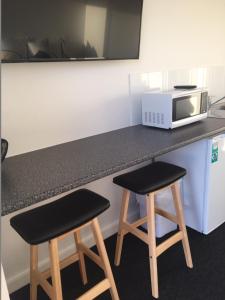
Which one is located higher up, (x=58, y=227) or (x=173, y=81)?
(x=173, y=81)

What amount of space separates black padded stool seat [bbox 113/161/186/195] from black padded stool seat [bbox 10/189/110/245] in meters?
0.27

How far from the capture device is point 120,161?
1320 mm

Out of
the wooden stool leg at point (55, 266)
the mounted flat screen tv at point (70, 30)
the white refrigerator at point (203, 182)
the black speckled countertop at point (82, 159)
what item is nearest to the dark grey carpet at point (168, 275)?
the white refrigerator at point (203, 182)

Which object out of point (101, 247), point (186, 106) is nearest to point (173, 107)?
point (186, 106)

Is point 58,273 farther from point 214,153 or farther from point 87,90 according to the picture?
point 214,153

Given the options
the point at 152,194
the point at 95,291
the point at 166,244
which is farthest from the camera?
the point at 166,244

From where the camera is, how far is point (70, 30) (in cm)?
152

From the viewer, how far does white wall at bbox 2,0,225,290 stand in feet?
4.99

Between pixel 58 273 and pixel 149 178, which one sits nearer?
pixel 58 273

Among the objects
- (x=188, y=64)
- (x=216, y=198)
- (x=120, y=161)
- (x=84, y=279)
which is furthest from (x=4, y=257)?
(x=188, y=64)

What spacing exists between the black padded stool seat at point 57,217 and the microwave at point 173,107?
73 centimetres

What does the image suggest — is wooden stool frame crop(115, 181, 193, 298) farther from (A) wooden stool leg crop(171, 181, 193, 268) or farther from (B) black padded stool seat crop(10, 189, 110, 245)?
(B) black padded stool seat crop(10, 189, 110, 245)

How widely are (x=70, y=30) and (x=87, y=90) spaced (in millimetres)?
385

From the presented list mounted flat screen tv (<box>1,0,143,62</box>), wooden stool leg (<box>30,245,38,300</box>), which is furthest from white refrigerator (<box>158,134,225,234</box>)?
wooden stool leg (<box>30,245,38,300</box>)
